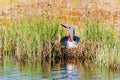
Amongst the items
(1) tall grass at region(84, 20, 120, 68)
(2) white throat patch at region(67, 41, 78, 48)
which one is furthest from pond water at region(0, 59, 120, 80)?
(2) white throat patch at region(67, 41, 78, 48)

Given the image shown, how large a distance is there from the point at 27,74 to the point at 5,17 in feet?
31.7

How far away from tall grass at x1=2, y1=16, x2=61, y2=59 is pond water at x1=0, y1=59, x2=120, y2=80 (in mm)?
396

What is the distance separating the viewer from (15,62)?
61.9 feet

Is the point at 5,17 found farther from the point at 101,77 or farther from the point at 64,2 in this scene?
the point at 101,77

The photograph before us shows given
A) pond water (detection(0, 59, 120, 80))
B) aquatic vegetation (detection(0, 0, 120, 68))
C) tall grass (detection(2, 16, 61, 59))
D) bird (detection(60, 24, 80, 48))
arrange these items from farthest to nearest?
bird (detection(60, 24, 80, 48)) < tall grass (detection(2, 16, 61, 59)) < aquatic vegetation (detection(0, 0, 120, 68)) < pond water (detection(0, 59, 120, 80))

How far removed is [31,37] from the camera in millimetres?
18812

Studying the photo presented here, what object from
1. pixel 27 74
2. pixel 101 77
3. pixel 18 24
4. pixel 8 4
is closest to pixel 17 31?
pixel 18 24

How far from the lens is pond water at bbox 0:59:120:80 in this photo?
16.5 meters

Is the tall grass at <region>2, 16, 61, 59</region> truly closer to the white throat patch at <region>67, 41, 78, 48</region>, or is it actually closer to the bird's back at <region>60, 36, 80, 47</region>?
the bird's back at <region>60, 36, 80, 47</region>

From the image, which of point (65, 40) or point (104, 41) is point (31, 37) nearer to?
Answer: point (65, 40)

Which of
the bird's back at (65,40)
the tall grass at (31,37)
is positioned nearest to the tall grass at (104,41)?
the bird's back at (65,40)

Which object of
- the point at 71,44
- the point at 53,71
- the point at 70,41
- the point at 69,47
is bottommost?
the point at 53,71

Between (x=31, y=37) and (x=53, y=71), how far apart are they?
5.77ft

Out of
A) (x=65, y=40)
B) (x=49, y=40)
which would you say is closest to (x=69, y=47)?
(x=65, y=40)
